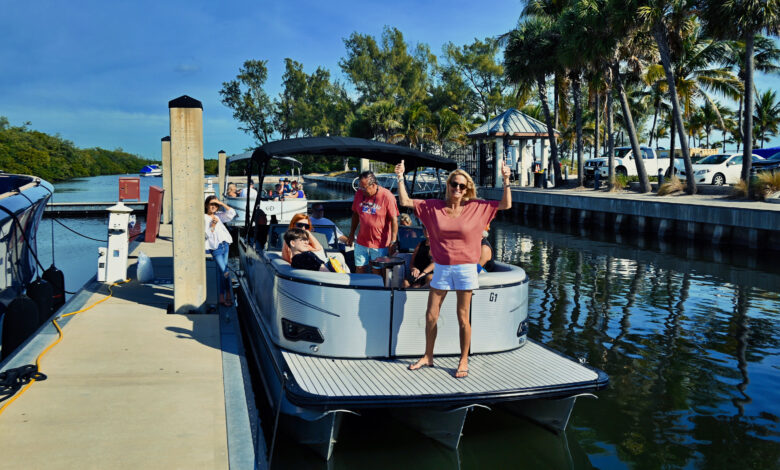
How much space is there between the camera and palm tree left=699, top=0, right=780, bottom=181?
20.1 m

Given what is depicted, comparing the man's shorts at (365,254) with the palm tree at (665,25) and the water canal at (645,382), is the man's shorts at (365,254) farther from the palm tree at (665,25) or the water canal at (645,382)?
the palm tree at (665,25)

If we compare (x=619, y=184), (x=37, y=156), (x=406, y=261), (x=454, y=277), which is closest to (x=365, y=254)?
(x=406, y=261)

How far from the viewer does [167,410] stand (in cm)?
444

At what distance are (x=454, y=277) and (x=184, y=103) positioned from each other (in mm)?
4144

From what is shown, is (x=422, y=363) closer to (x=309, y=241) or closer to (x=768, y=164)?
(x=309, y=241)

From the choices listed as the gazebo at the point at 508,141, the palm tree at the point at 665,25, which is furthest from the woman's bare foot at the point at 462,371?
the gazebo at the point at 508,141

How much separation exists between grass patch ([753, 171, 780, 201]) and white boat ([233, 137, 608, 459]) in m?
17.6

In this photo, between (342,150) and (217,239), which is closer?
(342,150)

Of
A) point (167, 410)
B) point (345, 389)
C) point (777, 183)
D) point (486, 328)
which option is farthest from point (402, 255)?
point (777, 183)

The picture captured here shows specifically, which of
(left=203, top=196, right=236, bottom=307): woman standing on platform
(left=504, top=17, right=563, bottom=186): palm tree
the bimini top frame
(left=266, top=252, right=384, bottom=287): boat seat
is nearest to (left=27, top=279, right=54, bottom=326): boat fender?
(left=203, top=196, right=236, bottom=307): woman standing on platform

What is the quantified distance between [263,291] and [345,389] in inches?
92.7

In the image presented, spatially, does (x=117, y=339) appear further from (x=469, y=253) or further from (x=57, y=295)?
(x=57, y=295)

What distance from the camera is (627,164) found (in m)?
33.2

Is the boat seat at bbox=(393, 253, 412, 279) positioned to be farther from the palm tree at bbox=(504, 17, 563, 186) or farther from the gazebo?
the palm tree at bbox=(504, 17, 563, 186)
